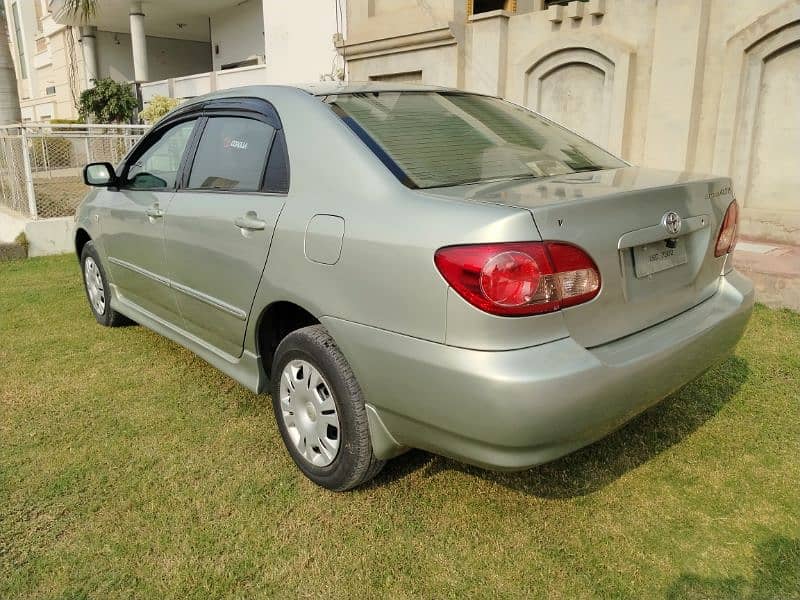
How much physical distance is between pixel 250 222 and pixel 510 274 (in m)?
1.33

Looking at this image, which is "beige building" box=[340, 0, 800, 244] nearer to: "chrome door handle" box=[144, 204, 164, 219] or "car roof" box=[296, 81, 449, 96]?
"car roof" box=[296, 81, 449, 96]

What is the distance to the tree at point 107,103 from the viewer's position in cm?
2231

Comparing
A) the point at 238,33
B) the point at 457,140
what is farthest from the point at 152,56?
the point at 457,140

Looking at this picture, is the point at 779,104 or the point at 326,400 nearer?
the point at 326,400

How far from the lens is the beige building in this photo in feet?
22.9

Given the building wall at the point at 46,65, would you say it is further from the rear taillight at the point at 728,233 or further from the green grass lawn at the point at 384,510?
the rear taillight at the point at 728,233

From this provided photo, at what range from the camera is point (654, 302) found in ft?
7.91

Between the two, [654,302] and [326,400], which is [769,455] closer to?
[654,302]

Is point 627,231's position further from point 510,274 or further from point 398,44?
point 398,44

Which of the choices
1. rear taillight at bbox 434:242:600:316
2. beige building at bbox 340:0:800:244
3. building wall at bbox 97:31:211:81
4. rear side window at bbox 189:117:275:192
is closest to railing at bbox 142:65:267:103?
building wall at bbox 97:31:211:81

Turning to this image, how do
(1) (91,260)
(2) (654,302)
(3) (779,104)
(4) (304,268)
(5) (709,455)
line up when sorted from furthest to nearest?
(3) (779,104)
(1) (91,260)
(5) (709,455)
(4) (304,268)
(2) (654,302)

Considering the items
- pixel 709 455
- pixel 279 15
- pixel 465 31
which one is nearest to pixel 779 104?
pixel 465 31

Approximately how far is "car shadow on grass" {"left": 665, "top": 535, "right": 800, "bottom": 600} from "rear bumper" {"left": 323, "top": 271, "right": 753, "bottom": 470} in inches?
22.2

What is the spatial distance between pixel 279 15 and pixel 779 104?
10.8 m
